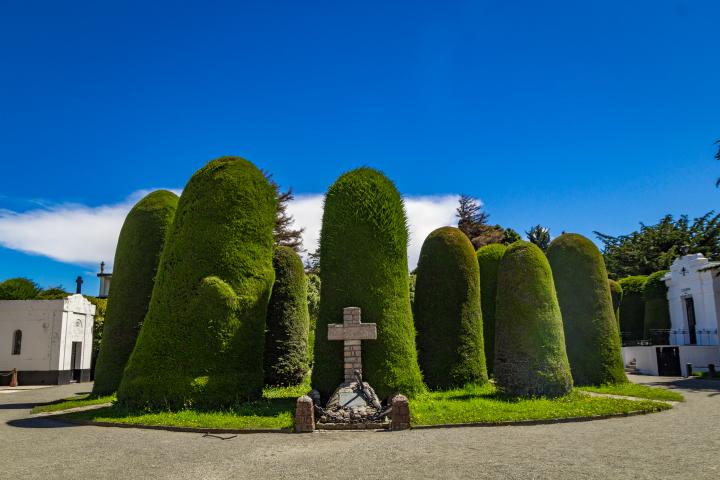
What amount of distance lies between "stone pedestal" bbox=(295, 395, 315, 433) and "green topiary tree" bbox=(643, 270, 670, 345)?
1161 inches

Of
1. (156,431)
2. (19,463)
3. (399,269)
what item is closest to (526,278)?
(399,269)

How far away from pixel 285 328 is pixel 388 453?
953 cm

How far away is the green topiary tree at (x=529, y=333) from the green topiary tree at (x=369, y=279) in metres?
2.65

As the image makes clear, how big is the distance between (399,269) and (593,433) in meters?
5.71

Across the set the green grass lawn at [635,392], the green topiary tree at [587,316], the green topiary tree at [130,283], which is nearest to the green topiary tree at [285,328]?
the green topiary tree at [130,283]

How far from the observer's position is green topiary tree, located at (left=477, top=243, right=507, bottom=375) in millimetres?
18266

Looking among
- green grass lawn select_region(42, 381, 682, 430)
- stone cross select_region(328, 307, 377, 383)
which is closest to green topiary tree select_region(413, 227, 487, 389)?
green grass lawn select_region(42, 381, 682, 430)

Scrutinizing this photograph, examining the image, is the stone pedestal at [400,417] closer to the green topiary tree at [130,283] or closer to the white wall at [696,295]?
the green topiary tree at [130,283]

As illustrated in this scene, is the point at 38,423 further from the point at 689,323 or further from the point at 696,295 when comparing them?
the point at 689,323

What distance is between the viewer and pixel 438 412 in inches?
443

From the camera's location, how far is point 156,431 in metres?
10.3

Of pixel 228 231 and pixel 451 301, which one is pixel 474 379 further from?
pixel 228 231

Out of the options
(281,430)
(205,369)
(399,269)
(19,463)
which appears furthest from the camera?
(399,269)

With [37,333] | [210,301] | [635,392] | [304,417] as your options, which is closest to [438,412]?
[304,417]
